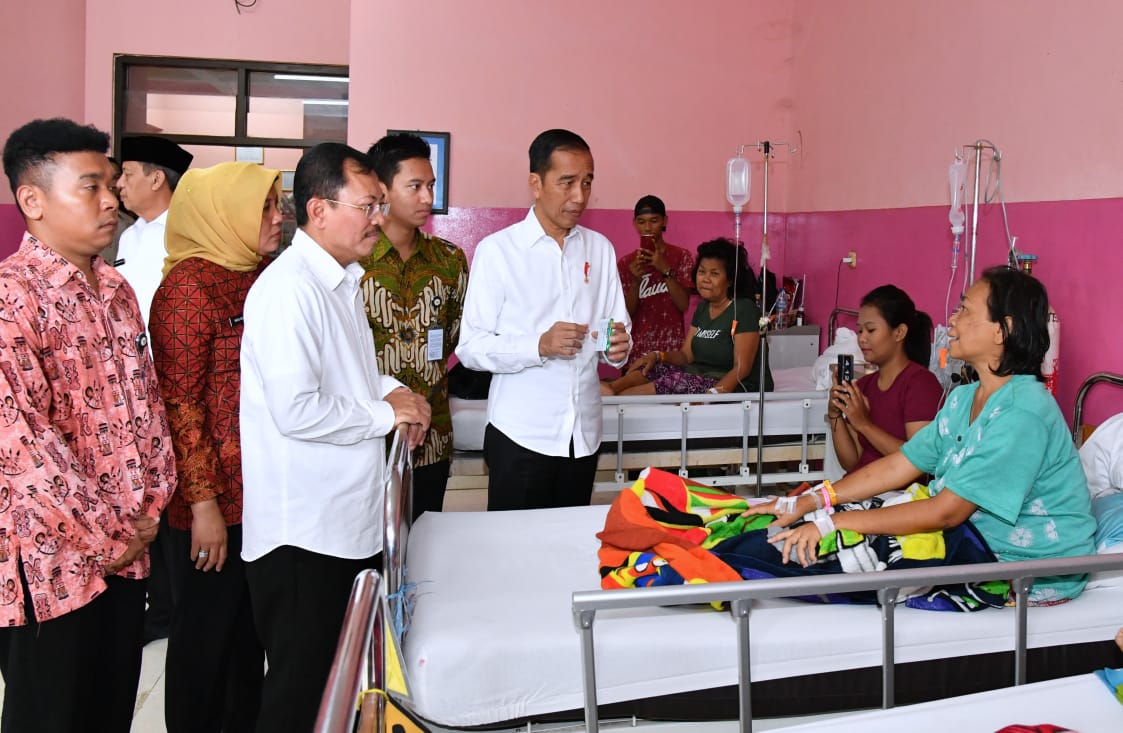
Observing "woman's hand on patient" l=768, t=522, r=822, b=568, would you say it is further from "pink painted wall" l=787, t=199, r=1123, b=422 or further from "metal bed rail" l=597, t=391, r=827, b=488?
"pink painted wall" l=787, t=199, r=1123, b=422

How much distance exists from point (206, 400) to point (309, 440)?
0.38m

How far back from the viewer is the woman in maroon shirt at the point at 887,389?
341 cm

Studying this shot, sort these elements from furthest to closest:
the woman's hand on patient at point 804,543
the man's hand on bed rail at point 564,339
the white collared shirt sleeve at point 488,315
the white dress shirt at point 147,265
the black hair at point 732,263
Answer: the black hair at point 732,263
the white dress shirt at point 147,265
the white collared shirt sleeve at point 488,315
the man's hand on bed rail at point 564,339
the woman's hand on patient at point 804,543

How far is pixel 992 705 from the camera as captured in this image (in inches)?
77.0

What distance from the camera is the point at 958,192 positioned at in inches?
171

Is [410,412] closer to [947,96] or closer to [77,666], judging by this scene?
[77,666]

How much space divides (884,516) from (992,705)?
0.58 meters

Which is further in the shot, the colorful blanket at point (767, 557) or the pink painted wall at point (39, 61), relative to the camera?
the pink painted wall at point (39, 61)

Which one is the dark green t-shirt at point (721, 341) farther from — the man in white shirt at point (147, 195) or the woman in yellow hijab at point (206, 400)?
the woman in yellow hijab at point (206, 400)

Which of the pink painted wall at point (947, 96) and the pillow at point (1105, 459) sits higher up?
the pink painted wall at point (947, 96)

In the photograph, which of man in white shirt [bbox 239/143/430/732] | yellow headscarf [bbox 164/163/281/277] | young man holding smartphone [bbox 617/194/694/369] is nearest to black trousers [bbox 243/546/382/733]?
man in white shirt [bbox 239/143/430/732]

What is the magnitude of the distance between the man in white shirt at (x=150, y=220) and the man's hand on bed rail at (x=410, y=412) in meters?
1.46

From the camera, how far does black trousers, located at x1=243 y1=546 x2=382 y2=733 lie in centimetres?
213

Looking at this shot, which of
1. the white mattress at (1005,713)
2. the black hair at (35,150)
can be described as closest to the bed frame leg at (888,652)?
the white mattress at (1005,713)
